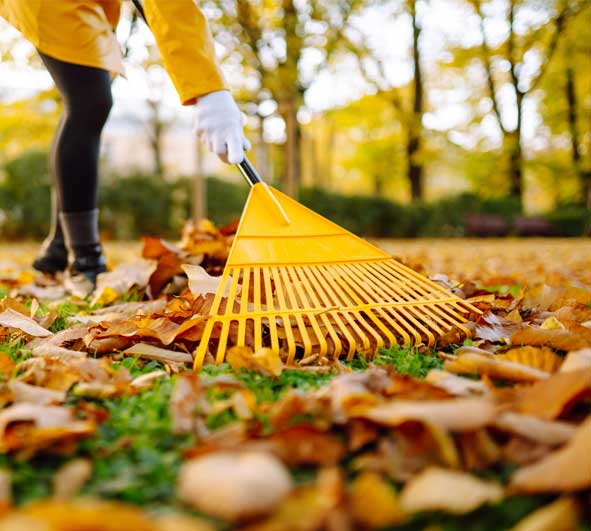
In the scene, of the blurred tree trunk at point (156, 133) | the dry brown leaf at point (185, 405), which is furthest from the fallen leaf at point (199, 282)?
the blurred tree trunk at point (156, 133)

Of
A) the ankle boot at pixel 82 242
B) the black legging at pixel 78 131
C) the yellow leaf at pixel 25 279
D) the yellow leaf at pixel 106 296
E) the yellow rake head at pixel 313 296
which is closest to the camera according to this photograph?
the yellow rake head at pixel 313 296

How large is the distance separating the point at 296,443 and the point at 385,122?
16.7 m

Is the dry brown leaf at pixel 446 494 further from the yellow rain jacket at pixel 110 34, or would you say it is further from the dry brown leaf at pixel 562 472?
the yellow rain jacket at pixel 110 34

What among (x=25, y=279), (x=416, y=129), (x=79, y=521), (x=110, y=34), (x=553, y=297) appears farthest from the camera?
(x=416, y=129)

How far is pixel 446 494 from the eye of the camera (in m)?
0.70

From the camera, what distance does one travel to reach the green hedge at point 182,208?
9750 millimetres

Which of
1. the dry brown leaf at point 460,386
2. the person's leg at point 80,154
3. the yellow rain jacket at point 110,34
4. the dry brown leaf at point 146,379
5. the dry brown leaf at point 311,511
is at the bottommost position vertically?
the dry brown leaf at point 311,511

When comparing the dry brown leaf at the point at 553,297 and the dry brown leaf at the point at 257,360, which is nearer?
the dry brown leaf at the point at 257,360

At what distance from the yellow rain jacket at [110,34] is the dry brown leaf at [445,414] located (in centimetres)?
135

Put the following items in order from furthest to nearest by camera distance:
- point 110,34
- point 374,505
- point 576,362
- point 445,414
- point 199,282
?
1. point 110,34
2. point 199,282
3. point 576,362
4. point 445,414
5. point 374,505

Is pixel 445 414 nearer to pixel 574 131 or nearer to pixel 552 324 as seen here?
pixel 552 324

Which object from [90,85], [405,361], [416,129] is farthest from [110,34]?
[416,129]

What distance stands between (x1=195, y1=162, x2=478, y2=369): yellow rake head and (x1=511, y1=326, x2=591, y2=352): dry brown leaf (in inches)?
5.5

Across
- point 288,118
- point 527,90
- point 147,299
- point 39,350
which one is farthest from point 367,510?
point 527,90
